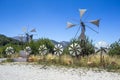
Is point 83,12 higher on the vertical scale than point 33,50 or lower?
higher

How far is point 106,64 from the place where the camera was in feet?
72.1

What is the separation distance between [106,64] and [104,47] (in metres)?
4.20

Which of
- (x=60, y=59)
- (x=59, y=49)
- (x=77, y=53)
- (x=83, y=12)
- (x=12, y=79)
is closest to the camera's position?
(x=12, y=79)

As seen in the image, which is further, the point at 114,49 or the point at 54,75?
the point at 114,49

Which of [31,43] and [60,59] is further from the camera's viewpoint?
[31,43]

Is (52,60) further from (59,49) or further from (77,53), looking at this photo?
(59,49)

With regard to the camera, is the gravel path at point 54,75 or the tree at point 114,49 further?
the tree at point 114,49

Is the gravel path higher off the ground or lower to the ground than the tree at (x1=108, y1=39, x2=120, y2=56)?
lower

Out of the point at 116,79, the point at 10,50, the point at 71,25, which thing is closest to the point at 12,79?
the point at 116,79

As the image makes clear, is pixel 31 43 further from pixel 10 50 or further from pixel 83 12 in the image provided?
pixel 83 12

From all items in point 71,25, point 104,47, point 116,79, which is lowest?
point 116,79

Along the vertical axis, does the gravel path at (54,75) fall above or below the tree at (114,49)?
below

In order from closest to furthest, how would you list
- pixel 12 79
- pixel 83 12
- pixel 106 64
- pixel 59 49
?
1. pixel 12 79
2. pixel 106 64
3. pixel 83 12
4. pixel 59 49

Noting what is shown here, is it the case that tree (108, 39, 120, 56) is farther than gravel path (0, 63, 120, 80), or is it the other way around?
tree (108, 39, 120, 56)
